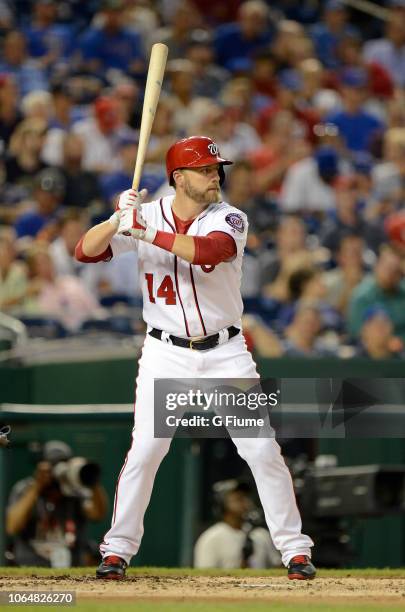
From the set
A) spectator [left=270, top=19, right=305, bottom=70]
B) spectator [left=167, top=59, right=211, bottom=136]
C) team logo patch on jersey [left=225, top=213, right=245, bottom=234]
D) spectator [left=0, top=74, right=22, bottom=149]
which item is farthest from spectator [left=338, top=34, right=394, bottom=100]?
team logo patch on jersey [left=225, top=213, right=245, bottom=234]

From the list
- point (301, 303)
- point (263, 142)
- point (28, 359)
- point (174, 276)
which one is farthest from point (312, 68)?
point (174, 276)

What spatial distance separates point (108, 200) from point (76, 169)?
37 centimetres

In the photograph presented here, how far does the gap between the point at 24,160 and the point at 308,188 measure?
2263mm

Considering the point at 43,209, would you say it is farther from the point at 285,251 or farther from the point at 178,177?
the point at 178,177

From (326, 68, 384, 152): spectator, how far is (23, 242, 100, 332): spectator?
3823mm

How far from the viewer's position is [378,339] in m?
8.39

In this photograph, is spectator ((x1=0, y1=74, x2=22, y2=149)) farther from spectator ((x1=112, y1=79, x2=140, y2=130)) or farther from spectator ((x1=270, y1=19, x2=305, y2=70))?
spectator ((x1=270, y1=19, x2=305, y2=70))

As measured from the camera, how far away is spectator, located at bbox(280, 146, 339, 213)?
10516 millimetres

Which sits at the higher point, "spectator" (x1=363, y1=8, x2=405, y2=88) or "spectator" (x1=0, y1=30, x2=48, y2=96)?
"spectator" (x1=363, y1=8, x2=405, y2=88)

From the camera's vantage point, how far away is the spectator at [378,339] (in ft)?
27.5

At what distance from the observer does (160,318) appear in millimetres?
4992

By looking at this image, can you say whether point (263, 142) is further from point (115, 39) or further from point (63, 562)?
point (63, 562)

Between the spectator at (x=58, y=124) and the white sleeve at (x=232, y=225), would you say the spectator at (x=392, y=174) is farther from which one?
the white sleeve at (x=232, y=225)

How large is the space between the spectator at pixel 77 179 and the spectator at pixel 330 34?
341cm
